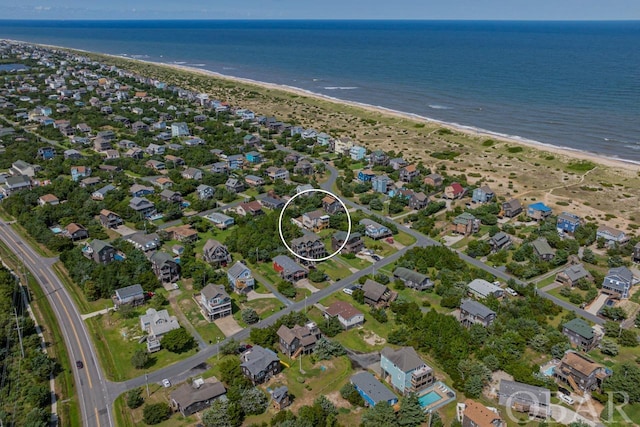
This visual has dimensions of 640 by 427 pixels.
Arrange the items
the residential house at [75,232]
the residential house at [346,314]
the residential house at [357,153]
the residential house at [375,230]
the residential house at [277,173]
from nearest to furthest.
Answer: the residential house at [346,314] < the residential house at [75,232] < the residential house at [375,230] < the residential house at [277,173] < the residential house at [357,153]

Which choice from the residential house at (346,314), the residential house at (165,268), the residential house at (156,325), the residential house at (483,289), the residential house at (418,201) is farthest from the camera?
the residential house at (418,201)

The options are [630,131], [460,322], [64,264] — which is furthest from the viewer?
[630,131]

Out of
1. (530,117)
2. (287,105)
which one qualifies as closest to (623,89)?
(530,117)

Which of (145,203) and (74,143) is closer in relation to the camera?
→ (145,203)

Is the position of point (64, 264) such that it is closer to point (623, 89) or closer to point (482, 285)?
point (482, 285)

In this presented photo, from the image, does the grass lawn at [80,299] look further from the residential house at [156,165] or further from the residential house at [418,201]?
the residential house at [418,201]

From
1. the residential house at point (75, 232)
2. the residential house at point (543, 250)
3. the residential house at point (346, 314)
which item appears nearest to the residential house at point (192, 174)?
the residential house at point (75, 232)

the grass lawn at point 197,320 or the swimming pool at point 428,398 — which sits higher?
the swimming pool at point 428,398
